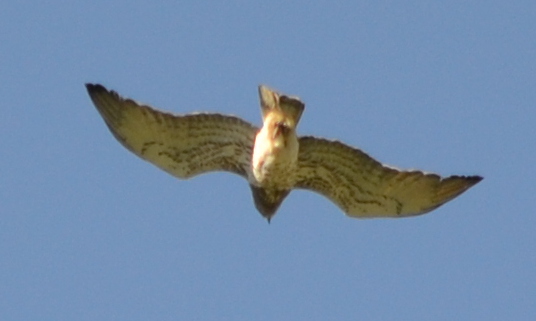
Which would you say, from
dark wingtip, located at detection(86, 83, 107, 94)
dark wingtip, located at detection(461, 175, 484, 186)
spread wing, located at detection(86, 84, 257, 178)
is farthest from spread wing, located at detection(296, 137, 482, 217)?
dark wingtip, located at detection(86, 83, 107, 94)

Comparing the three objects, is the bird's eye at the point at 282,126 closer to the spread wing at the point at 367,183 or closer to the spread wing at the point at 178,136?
the spread wing at the point at 178,136

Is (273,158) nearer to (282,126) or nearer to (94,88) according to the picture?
(282,126)

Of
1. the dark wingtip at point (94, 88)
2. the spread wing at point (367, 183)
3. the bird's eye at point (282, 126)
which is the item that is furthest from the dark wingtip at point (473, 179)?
the dark wingtip at point (94, 88)

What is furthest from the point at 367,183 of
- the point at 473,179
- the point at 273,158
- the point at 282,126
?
the point at 282,126

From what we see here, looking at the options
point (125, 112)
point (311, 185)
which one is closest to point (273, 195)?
point (311, 185)

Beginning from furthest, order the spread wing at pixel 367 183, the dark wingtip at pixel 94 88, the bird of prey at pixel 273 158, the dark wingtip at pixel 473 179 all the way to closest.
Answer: the dark wingtip at pixel 473 179 < the spread wing at pixel 367 183 < the dark wingtip at pixel 94 88 < the bird of prey at pixel 273 158

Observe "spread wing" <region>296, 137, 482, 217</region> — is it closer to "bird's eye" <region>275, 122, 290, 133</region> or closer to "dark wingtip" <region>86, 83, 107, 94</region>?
"bird's eye" <region>275, 122, 290, 133</region>

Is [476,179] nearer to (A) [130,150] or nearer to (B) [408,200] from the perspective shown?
(B) [408,200]
